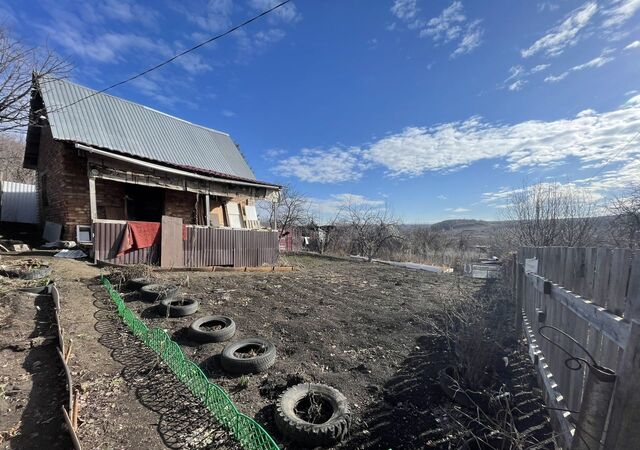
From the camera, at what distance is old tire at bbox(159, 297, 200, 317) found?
5.49m

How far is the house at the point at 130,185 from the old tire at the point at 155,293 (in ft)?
10.4

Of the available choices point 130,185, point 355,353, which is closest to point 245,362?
point 355,353

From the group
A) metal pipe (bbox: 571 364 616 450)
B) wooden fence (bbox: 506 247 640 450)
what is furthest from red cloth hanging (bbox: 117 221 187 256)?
metal pipe (bbox: 571 364 616 450)

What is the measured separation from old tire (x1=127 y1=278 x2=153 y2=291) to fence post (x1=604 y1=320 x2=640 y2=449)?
770 cm

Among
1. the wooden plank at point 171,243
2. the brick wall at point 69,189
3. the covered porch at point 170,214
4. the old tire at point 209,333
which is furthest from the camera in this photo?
the brick wall at point 69,189

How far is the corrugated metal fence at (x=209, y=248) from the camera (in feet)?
28.3

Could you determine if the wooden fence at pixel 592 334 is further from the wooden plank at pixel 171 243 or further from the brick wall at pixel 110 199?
the brick wall at pixel 110 199

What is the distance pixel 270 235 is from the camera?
1313cm

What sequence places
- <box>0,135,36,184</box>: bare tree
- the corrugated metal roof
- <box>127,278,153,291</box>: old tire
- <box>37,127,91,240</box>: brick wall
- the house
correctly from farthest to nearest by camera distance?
<box>0,135,36,184</box>: bare tree < the corrugated metal roof < <box>37,127,91,240</box>: brick wall < the house < <box>127,278,153,291</box>: old tire

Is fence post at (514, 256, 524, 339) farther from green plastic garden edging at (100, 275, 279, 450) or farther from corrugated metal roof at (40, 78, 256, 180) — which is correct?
corrugated metal roof at (40, 78, 256, 180)

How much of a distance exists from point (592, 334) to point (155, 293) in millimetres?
6713

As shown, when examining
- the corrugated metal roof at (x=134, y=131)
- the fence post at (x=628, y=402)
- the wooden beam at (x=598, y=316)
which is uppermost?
the corrugated metal roof at (x=134, y=131)

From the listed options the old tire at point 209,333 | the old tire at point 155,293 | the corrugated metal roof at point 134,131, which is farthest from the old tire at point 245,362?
the corrugated metal roof at point 134,131

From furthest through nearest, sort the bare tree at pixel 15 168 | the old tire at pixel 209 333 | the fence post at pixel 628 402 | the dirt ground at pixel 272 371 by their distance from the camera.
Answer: the bare tree at pixel 15 168 < the old tire at pixel 209 333 < the dirt ground at pixel 272 371 < the fence post at pixel 628 402
